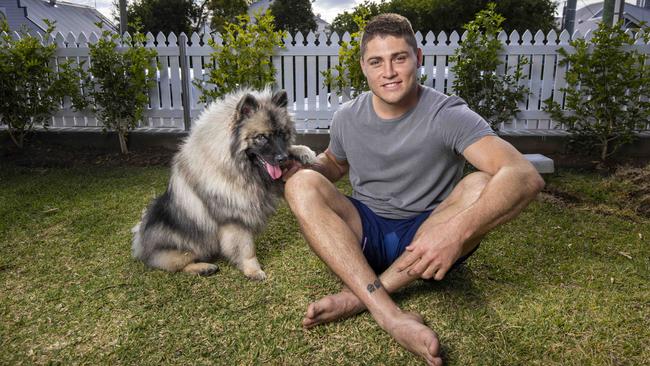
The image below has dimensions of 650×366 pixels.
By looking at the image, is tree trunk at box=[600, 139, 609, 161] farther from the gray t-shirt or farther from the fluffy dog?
the fluffy dog

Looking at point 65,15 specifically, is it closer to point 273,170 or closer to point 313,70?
point 313,70

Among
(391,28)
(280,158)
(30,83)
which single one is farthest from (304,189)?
(30,83)

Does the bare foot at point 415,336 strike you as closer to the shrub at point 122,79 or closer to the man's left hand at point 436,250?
the man's left hand at point 436,250

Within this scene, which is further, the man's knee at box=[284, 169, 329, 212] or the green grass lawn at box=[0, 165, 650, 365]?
the man's knee at box=[284, 169, 329, 212]

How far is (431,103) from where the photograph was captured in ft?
7.10

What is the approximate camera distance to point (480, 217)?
180 centimetres

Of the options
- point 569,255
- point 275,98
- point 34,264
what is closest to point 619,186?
point 569,255

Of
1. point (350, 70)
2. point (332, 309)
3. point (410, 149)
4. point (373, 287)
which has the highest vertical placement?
point (350, 70)

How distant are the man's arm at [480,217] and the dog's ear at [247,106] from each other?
1.20 metres

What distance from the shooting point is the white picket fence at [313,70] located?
18.5 feet

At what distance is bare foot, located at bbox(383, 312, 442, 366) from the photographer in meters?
1.71

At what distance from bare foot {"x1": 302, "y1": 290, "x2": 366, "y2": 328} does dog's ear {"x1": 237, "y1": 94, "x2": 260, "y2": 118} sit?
1.11 meters

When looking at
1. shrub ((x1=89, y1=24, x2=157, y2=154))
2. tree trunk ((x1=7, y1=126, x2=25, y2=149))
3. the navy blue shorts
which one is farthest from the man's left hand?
tree trunk ((x1=7, y1=126, x2=25, y2=149))

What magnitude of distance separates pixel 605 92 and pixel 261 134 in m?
4.52
